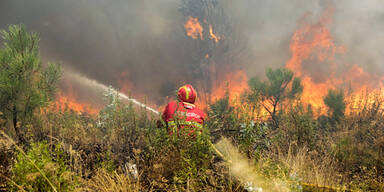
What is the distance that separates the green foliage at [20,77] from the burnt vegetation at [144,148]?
21 mm

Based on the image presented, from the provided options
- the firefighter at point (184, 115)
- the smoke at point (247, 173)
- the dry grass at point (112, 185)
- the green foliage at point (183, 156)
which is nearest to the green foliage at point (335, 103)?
the firefighter at point (184, 115)

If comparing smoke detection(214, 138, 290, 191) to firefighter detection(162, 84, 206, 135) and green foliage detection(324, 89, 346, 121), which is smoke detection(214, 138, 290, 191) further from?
green foliage detection(324, 89, 346, 121)

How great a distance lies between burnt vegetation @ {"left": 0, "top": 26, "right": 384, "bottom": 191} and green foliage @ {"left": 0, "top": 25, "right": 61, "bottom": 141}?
2 centimetres

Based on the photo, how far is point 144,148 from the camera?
441 centimetres

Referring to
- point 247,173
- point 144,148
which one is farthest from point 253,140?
point 144,148

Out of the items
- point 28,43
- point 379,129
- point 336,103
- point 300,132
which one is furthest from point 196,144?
point 336,103

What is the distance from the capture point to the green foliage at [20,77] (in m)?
5.63

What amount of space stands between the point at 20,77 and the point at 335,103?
62.1 ft

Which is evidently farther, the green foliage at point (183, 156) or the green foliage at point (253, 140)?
the green foliage at point (253, 140)

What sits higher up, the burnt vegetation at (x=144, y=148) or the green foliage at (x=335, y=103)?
the green foliage at (x=335, y=103)

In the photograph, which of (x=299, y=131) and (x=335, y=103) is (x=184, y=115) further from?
(x=335, y=103)

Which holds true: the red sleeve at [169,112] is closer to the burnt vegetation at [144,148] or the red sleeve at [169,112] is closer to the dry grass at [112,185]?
the burnt vegetation at [144,148]

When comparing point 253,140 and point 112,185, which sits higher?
point 253,140

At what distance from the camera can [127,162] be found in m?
3.85
